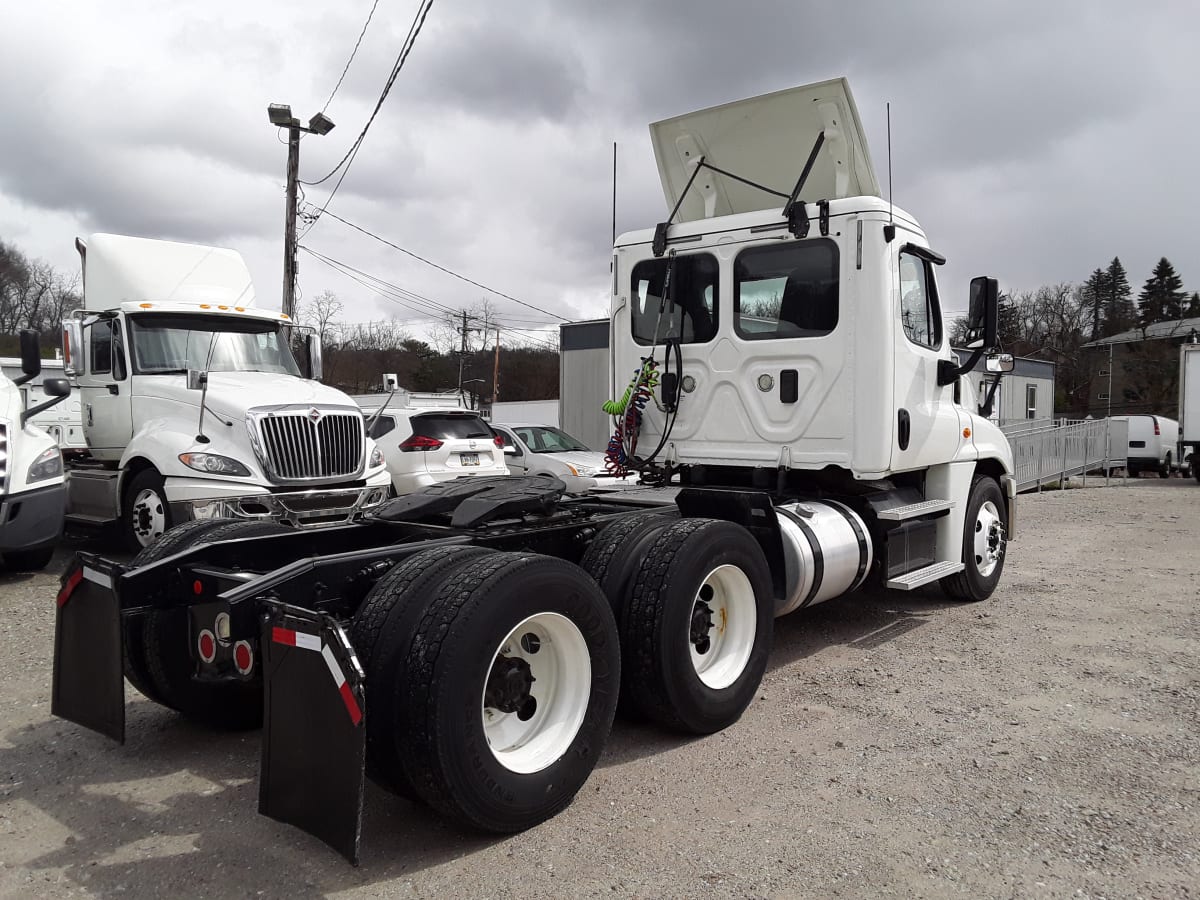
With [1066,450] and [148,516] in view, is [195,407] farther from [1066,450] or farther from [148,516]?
[1066,450]

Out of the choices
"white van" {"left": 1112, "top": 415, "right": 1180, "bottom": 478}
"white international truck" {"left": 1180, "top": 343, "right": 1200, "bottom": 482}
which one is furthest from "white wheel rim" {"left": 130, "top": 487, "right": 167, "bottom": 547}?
"white van" {"left": 1112, "top": 415, "right": 1180, "bottom": 478}

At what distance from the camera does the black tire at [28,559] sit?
8.32 m

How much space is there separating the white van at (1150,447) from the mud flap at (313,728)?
29.0 metres

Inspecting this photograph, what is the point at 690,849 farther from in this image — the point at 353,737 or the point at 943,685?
the point at 943,685

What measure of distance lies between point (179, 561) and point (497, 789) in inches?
67.4

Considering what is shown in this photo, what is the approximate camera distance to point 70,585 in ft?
12.3

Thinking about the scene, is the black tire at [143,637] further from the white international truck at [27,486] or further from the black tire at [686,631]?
the white international truck at [27,486]

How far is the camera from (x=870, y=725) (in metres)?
4.55

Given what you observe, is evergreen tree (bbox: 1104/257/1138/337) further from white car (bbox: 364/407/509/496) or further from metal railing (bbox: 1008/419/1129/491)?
white car (bbox: 364/407/509/496)

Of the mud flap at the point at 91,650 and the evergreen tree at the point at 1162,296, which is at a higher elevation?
the evergreen tree at the point at 1162,296

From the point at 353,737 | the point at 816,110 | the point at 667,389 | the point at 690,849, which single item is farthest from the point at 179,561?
the point at 816,110

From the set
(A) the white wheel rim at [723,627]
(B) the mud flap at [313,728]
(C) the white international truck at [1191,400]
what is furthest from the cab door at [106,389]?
(C) the white international truck at [1191,400]

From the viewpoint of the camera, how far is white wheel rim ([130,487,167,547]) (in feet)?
27.6

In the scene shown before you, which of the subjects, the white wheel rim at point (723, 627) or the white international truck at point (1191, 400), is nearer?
the white wheel rim at point (723, 627)
